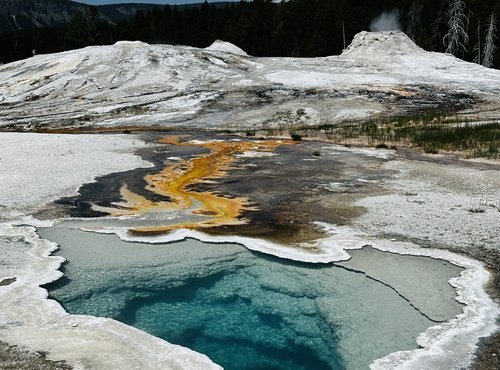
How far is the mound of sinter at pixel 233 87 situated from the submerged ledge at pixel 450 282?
17.6 meters

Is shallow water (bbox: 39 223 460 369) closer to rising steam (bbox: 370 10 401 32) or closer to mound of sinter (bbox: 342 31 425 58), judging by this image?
mound of sinter (bbox: 342 31 425 58)

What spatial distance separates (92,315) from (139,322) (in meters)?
0.50

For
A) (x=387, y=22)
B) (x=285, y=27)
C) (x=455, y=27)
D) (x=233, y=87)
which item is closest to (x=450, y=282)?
(x=233, y=87)

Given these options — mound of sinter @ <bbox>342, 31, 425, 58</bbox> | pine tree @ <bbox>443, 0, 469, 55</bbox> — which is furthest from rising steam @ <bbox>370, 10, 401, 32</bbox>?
mound of sinter @ <bbox>342, 31, 425, 58</bbox>

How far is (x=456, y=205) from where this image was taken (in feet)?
29.8

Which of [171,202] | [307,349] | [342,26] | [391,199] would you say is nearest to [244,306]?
[307,349]

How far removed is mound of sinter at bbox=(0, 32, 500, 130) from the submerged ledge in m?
17.6

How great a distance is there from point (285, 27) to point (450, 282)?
57185 mm

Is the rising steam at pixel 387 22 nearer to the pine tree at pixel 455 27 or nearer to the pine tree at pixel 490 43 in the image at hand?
the pine tree at pixel 455 27

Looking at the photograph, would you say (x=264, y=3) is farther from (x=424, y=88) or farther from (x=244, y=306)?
(x=244, y=306)

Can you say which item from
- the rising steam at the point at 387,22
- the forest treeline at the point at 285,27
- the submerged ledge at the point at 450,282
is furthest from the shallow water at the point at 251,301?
the rising steam at the point at 387,22

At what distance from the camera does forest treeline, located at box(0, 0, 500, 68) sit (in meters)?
49.6

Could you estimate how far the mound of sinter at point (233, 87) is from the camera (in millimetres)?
26328

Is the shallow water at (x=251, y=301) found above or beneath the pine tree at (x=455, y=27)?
beneath
